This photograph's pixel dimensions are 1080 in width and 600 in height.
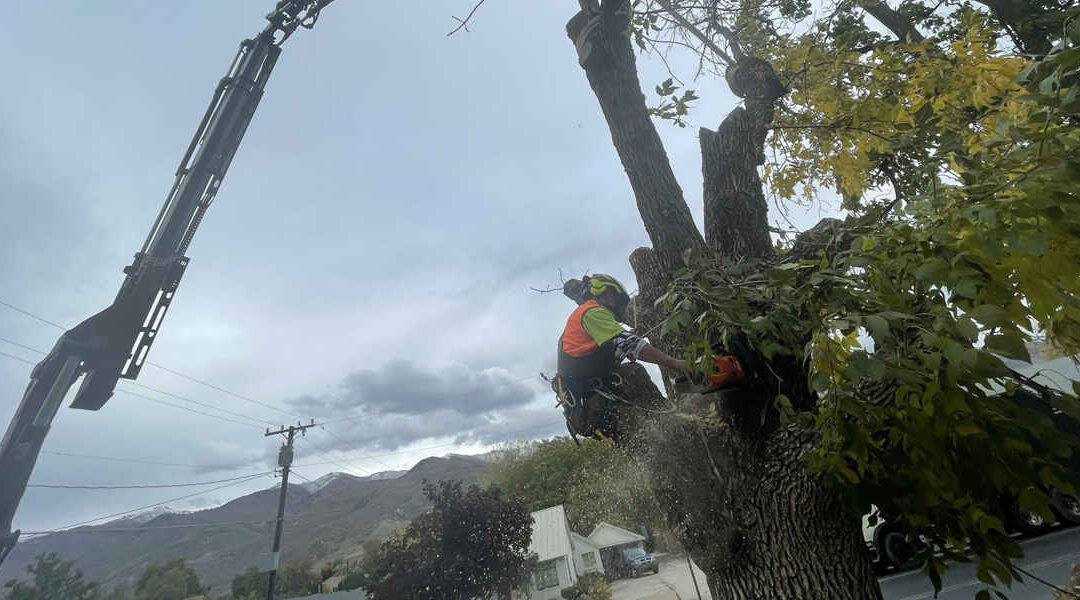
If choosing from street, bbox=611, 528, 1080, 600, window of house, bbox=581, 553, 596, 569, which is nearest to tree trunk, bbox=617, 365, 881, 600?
street, bbox=611, 528, 1080, 600

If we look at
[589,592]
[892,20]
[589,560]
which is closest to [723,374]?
[892,20]

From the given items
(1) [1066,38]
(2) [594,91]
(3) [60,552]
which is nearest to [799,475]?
(1) [1066,38]

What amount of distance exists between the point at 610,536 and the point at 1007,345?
111ft

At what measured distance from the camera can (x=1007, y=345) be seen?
1.02 meters

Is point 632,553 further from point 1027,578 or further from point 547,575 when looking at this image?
point 1027,578

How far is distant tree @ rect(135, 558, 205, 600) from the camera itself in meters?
20.1

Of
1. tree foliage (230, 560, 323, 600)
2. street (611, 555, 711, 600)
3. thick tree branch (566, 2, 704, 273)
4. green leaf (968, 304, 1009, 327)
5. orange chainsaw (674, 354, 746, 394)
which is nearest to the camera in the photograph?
green leaf (968, 304, 1009, 327)

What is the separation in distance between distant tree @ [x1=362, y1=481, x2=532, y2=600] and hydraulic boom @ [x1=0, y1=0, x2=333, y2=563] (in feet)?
32.9

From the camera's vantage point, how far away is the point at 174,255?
942 cm

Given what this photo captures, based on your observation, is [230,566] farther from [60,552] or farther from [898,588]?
[898,588]

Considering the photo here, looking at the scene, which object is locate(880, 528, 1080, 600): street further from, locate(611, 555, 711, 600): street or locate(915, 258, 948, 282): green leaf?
locate(915, 258, 948, 282): green leaf

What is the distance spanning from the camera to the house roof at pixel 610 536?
29734mm

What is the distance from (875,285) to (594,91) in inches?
87.0

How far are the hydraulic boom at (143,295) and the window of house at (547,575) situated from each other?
1987 centimetres
